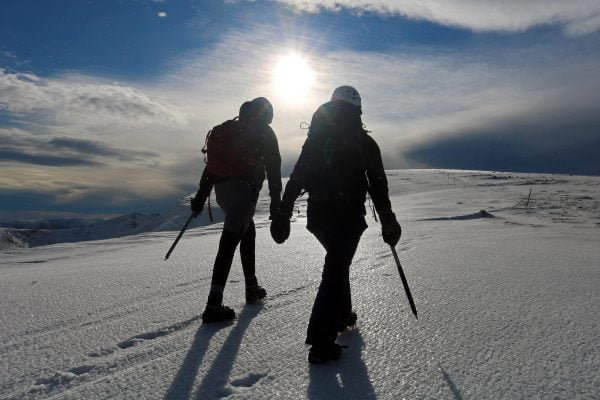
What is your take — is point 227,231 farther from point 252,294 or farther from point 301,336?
point 301,336

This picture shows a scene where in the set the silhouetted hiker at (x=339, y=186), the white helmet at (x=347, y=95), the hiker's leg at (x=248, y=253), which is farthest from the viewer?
the hiker's leg at (x=248, y=253)

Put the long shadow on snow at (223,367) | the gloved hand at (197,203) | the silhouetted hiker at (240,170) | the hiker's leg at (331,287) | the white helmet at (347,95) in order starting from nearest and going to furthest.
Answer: the long shadow on snow at (223,367) < the hiker's leg at (331,287) < the white helmet at (347,95) < the silhouetted hiker at (240,170) < the gloved hand at (197,203)

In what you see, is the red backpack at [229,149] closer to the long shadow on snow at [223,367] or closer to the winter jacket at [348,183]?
the winter jacket at [348,183]

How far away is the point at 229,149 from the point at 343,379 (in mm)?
2034

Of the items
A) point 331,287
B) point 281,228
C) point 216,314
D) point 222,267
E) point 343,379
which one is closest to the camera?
point 343,379

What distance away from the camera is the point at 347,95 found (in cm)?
283

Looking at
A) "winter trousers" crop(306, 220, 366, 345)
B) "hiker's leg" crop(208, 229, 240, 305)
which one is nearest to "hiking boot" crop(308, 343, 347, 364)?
"winter trousers" crop(306, 220, 366, 345)

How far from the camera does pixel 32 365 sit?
241 cm

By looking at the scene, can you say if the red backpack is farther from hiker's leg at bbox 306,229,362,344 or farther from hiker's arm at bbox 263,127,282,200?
hiker's leg at bbox 306,229,362,344

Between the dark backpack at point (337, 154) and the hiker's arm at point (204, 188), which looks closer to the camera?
the dark backpack at point (337, 154)

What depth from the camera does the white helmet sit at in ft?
9.26

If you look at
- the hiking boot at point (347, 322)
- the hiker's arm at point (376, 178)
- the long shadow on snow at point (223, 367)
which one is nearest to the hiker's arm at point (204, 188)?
the long shadow on snow at point (223, 367)

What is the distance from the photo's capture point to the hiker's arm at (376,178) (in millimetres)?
2729

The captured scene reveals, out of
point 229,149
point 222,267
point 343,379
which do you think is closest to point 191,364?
point 343,379
